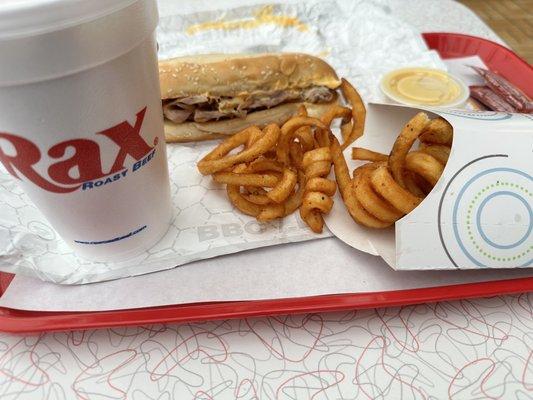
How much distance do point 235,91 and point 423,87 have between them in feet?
2.22

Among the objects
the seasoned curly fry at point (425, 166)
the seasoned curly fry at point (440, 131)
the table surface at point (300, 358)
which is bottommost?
the table surface at point (300, 358)

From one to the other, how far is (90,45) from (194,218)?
0.56m

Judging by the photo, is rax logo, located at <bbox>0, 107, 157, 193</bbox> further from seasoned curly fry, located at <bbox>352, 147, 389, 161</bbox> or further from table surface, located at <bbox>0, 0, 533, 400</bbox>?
seasoned curly fry, located at <bbox>352, 147, 389, 161</bbox>

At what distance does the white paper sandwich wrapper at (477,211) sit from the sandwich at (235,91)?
0.78 metres

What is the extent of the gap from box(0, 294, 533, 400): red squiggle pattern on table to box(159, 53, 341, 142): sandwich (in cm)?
78

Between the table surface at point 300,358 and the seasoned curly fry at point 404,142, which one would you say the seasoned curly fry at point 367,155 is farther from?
the table surface at point 300,358

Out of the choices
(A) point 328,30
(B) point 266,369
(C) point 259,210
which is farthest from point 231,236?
(A) point 328,30

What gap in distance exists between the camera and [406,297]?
88 centimetres

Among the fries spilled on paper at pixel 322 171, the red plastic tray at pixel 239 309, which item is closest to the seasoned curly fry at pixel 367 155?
the fries spilled on paper at pixel 322 171

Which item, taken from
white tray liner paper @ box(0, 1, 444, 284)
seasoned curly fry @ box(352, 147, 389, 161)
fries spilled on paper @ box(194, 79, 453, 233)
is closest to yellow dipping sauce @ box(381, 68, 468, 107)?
white tray liner paper @ box(0, 1, 444, 284)

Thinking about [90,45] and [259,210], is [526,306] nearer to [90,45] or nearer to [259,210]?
[259,210]

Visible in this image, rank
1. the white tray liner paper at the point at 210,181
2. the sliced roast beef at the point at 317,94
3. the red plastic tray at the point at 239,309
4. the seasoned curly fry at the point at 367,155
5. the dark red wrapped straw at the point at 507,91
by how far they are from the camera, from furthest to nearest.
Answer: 1. the sliced roast beef at the point at 317,94
2. the dark red wrapped straw at the point at 507,91
3. the seasoned curly fry at the point at 367,155
4. the white tray liner paper at the point at 210,181
5. the red plastic tray at the point at 239,309

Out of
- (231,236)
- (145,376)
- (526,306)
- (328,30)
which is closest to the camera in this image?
(145,376)

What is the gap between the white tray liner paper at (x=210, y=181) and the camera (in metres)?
0.98
